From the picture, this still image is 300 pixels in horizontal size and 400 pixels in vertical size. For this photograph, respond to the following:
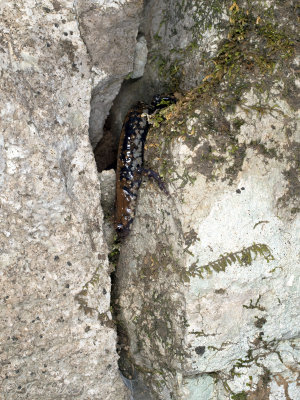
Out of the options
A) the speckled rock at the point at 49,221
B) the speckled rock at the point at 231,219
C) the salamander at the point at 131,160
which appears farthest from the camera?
the salamander at the point at 131,160

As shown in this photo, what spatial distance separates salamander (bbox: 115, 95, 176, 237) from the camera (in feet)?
9.32

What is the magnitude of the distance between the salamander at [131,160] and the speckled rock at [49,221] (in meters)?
0.24

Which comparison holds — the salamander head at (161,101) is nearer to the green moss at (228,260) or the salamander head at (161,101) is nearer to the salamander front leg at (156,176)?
the salamander front leg at (156,176)

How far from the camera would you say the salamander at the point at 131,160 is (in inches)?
112

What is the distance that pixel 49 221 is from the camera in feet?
8.21

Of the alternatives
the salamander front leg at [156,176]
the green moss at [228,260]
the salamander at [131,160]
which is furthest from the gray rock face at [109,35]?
the green moss at [228,260]

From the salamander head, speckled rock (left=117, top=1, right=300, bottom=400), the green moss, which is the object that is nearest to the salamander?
the salamander head

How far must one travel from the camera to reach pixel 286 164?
260 cm

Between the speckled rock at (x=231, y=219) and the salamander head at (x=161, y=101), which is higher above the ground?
the salamander head at (x=161, y=101)

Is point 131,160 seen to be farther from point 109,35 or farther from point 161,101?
point 109,35

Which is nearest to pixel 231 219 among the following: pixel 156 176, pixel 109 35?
pixel 156 176

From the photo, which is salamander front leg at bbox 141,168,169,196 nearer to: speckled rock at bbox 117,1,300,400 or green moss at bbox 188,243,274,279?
speckled rock at bbox 117,1,300,400

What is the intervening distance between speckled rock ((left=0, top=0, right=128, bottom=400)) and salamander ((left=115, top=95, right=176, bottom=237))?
24 cm

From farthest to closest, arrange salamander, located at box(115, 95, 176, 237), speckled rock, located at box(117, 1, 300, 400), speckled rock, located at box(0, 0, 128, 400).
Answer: salamander, located at box(115, 95, 176, 237) → speckled rock, located at box(117, 1, 300, 400) → speckled rock, located at box(0, 0, 128, 400)
